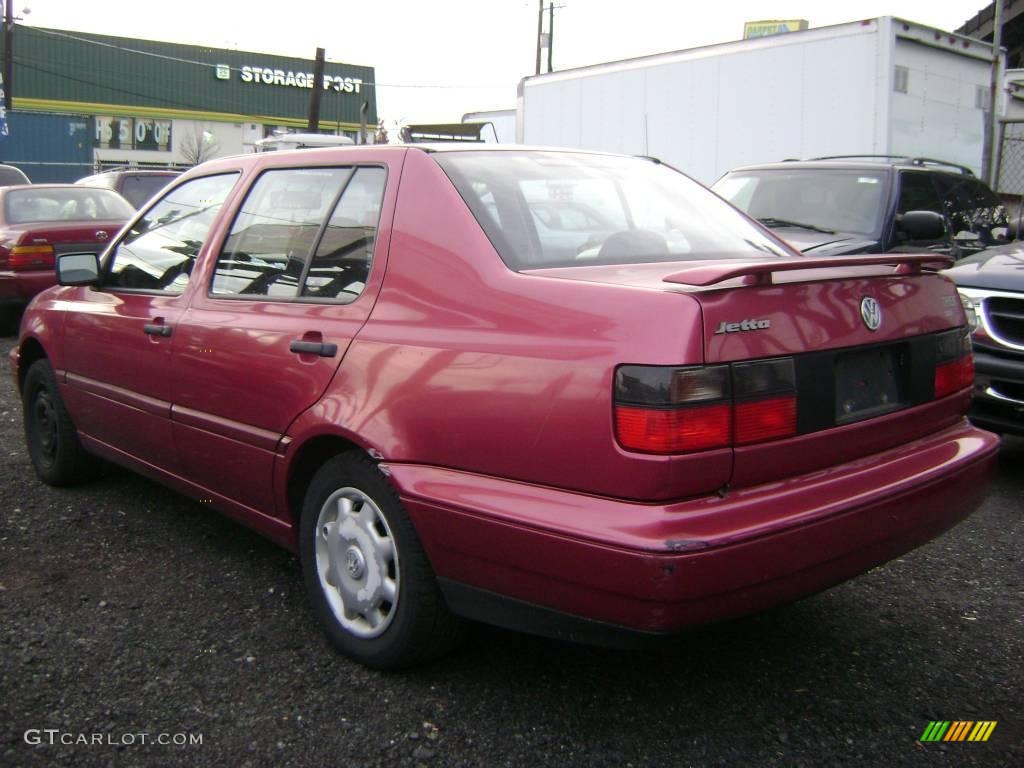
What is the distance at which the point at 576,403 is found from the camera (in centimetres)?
235

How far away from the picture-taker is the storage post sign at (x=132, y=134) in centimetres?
4597

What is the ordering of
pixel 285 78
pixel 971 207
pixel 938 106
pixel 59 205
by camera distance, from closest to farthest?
1. pixel 971 207
2. pixel 59 205
3. pixel 938 106
4. pixel 285 78

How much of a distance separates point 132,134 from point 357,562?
161ft

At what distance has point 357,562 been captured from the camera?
2.94 metres

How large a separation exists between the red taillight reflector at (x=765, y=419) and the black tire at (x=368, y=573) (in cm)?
93

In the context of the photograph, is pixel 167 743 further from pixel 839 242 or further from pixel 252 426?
pixel 839 242

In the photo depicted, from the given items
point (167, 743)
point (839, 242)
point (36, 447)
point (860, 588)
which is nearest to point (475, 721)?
point (167, 743)

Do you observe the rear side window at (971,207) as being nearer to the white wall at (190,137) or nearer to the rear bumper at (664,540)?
the rear bumper at (664,540)

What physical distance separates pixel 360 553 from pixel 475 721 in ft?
1.89

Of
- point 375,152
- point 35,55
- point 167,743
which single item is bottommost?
point 167,743

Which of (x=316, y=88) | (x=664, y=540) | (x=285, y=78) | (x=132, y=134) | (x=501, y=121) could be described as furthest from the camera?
(x=285, y=78)

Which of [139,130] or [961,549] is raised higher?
[139,130]

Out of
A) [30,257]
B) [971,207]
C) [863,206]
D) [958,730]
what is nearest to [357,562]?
[958,730]

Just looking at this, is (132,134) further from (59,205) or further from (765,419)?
(765,419)
